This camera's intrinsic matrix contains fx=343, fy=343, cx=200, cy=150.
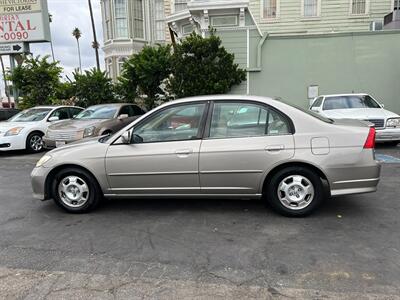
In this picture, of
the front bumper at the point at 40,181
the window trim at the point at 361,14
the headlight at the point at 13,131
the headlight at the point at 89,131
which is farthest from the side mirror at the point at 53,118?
the window trim at the point at 361,14

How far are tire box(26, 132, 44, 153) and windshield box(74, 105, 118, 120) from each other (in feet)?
4.10

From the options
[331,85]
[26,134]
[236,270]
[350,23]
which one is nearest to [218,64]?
[331,85]

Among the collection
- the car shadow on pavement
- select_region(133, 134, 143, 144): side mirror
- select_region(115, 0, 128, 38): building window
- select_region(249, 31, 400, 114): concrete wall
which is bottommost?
the car shadow on pavement

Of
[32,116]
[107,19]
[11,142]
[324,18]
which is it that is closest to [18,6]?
[32,116]

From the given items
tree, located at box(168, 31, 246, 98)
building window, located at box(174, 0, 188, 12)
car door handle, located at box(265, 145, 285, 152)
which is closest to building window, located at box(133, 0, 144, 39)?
building window, located at box(174, 0, 188, 12)

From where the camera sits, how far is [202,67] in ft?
42.0

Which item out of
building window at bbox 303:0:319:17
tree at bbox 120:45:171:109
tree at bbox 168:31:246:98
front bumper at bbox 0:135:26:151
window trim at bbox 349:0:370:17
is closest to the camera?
front bumper at bbox 0:135:26:151

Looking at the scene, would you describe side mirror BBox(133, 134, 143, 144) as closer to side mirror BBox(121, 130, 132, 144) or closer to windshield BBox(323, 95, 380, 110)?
side mirror BBox(121, 130, 132, 144)

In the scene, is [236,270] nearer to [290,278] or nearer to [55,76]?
[290,278]

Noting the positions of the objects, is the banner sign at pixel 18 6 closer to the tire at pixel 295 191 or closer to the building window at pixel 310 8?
the building window at pixel 310 8

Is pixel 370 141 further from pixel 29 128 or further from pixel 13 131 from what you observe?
pixel 13 131

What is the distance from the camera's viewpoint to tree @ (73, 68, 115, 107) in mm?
15383

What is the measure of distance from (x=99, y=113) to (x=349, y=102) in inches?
291

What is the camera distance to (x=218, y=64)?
13117 millimetres
